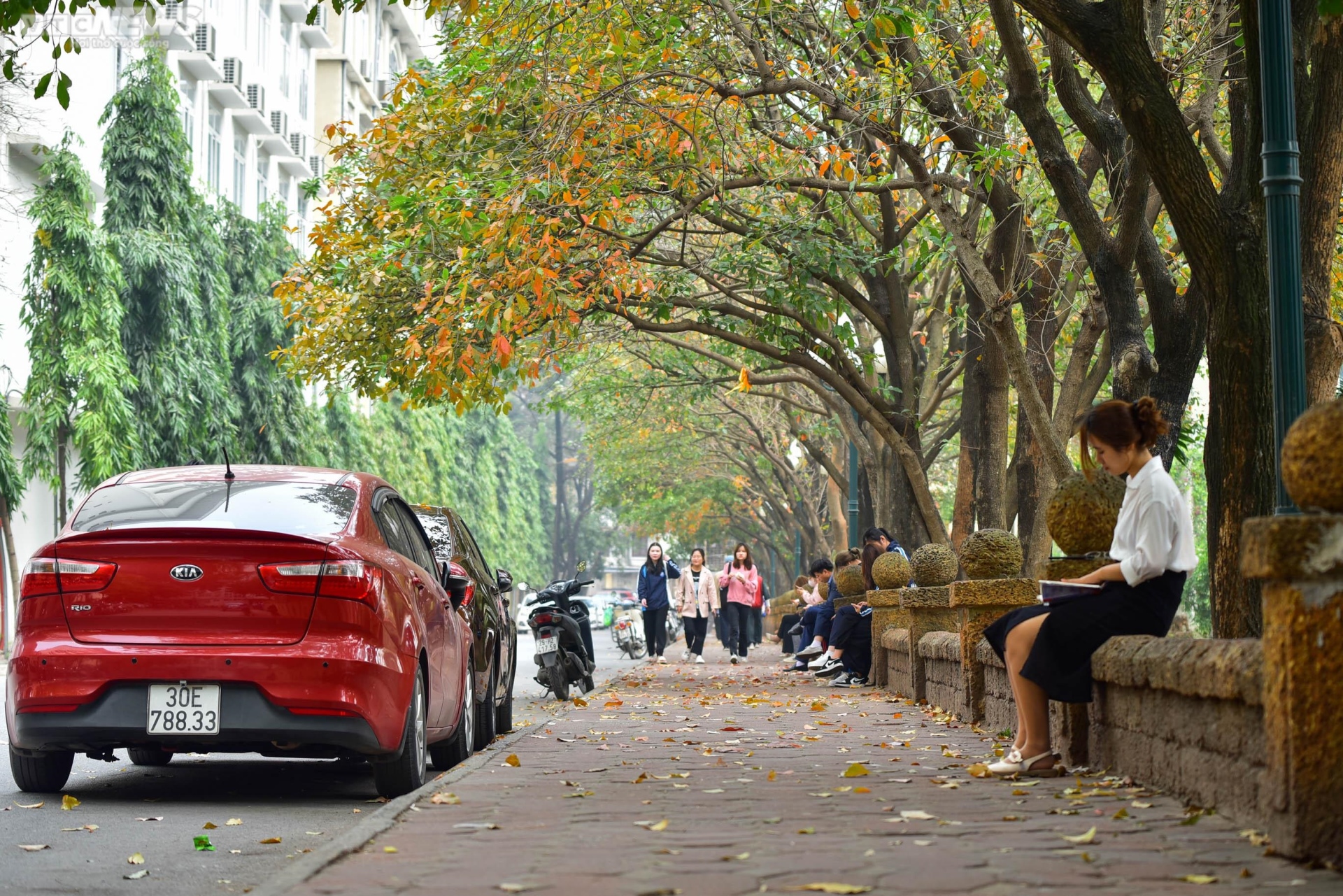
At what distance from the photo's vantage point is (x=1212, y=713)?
5.83 meters

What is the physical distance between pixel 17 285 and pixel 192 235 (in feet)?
10.9

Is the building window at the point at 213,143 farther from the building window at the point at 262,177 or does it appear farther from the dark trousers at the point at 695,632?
the dark trousers at the point at 695,632

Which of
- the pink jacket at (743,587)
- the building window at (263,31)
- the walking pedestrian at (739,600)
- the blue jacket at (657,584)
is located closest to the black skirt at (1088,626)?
the blue jacket at (657,584)

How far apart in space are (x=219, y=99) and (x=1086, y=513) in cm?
3775

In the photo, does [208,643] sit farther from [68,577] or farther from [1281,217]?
[1281,217]

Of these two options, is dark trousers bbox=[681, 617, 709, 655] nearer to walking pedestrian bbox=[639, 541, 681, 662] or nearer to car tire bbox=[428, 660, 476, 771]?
walking pedestrian bbox=[639, 541, 681, 662]

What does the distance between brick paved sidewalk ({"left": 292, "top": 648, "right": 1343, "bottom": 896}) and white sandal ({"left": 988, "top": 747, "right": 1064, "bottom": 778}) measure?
160 mm

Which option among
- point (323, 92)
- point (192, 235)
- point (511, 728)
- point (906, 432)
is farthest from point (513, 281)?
point (323, 92)

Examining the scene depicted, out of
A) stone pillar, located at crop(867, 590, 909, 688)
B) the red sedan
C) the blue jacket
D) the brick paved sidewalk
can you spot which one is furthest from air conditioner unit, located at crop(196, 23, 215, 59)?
the red sedan

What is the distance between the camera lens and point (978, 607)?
10633 millimetres

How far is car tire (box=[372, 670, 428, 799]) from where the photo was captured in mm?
8016

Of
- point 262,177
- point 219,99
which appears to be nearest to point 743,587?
point 219,99

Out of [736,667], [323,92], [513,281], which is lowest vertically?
[736,667]

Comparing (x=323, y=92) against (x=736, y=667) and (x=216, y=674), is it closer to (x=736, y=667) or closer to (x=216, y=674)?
(x=736, y=667)
